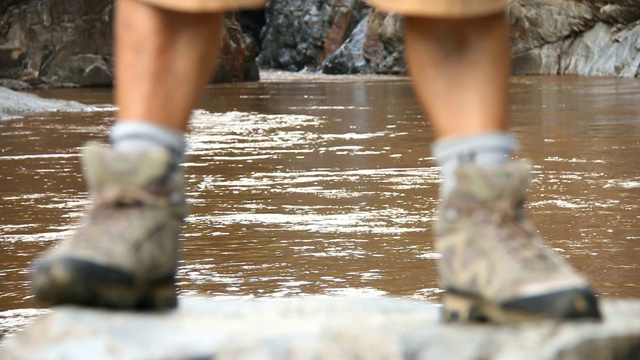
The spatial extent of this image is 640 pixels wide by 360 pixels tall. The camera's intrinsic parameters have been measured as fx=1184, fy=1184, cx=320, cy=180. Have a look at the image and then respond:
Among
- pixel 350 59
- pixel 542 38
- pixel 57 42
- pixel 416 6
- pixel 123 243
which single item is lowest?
pixel 350 59

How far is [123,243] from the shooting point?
3.98 ft

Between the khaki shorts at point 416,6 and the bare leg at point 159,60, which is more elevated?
the khaki shorts at point 416,6

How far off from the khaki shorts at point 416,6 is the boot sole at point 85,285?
0.29 meters

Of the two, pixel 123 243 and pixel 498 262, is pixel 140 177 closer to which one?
pixel 123 243

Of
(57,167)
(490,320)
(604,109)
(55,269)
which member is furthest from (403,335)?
(604,109)

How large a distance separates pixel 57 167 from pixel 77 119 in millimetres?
2816

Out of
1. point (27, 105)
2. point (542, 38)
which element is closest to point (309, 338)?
point (27, 105)

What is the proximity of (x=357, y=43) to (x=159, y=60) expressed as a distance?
745 inches

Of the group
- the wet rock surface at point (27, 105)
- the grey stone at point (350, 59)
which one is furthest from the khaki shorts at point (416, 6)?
the grey stone at point (350, 59)

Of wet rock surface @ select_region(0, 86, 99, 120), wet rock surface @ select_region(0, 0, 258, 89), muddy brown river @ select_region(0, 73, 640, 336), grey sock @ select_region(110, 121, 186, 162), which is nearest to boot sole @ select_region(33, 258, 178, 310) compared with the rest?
grey sock @ select_region(110, 121, 186, 162)

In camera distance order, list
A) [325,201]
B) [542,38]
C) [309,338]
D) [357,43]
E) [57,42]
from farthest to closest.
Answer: [357,43], [542,38], [57,42], [325,201], [309,338]

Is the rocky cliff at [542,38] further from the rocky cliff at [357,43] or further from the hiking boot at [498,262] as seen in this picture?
the hiking boot at [498,262]

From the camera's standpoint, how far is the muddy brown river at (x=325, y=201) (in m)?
2.53

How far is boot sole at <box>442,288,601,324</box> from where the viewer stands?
3.77ft
